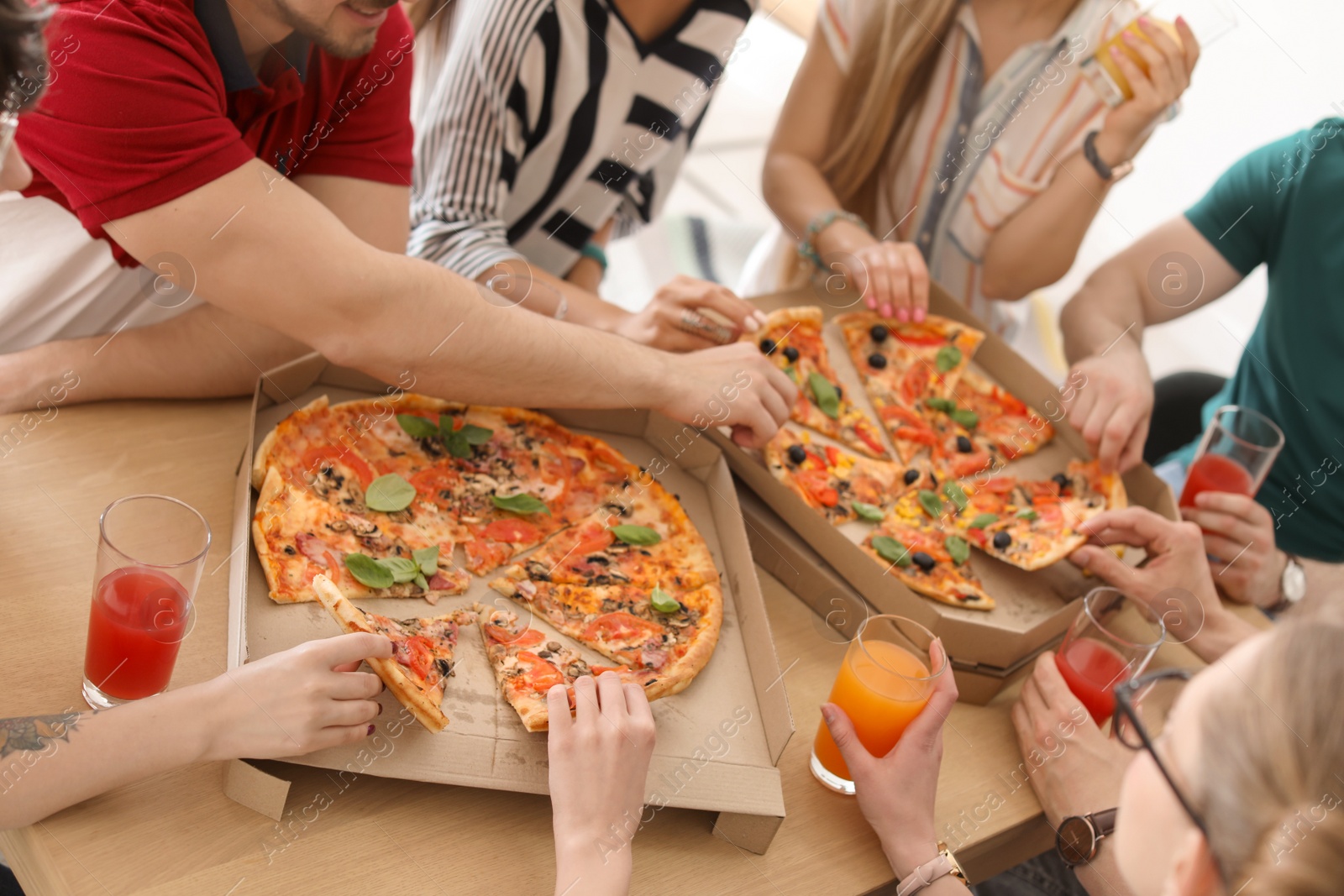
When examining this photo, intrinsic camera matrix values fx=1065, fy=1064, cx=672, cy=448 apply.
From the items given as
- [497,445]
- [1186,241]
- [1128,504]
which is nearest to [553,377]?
[497,445]

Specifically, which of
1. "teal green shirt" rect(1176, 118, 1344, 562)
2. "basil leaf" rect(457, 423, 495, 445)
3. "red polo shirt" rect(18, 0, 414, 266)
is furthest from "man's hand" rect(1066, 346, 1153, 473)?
"red polo shirt" rect(18, 0, 414, 266)

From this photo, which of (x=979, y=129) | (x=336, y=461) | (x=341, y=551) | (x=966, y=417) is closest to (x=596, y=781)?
(x=341, y=551)

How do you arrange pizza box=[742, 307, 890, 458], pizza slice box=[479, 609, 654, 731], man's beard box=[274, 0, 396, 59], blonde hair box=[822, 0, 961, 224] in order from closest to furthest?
1. pizza slice box=[479, 609, 654, 731]
2. man's beard box=[274, 0, 396, 59]
3. pizza box=[742, 307, 890, 458]
4. blonde hair box=[822, 0, 961, 224]

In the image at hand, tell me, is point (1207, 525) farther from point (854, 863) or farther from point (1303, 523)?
point (854, 863)

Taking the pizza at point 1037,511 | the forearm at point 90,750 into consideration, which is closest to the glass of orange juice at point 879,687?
the pizza at point 1037,511

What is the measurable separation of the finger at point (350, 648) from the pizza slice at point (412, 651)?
0.02 m

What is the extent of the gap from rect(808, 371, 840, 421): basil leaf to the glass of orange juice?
792 millimetres

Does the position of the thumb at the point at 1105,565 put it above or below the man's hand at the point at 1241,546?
below

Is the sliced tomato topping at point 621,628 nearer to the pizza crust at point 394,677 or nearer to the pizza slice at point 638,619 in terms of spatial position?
the pizza slice at point 638,619

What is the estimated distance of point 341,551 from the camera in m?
1.59

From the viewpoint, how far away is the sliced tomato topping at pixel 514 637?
155 centimetres

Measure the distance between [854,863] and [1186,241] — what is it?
195 cm

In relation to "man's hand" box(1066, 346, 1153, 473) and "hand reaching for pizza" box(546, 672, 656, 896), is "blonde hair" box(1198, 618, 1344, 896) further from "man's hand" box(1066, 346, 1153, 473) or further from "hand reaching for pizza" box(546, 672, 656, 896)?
"man's hand" box(1066, 346, 1153, 473)

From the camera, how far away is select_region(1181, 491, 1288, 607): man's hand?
84.7 inches
